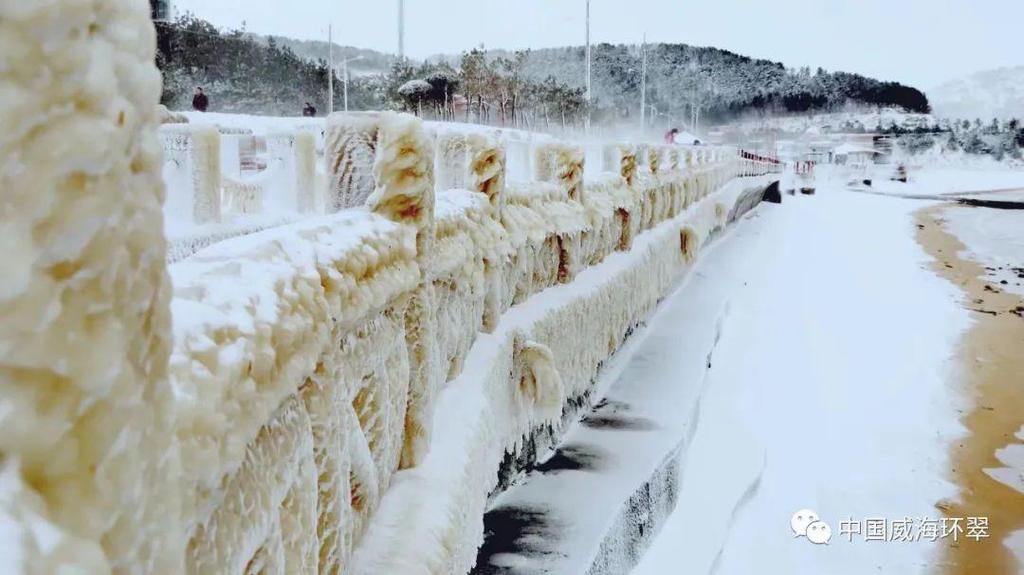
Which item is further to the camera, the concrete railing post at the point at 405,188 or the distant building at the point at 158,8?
the concrete railing post at the point at 405,188

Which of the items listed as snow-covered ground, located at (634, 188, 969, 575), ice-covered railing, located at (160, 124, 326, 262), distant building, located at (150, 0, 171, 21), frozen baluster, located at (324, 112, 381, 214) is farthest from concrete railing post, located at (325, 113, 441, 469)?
ice-covered railing, located at (160, 124, 326, 262)

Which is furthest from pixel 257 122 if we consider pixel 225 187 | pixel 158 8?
pixel 158 8

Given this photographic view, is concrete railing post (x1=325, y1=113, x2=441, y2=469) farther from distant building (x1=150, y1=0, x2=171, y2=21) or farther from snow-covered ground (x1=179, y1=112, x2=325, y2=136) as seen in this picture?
snow-covered ground (x1=179, y1=112, x2=325, y2=136)

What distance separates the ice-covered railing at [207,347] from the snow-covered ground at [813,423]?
7.80ft

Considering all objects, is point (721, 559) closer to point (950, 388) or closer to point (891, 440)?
point (891, 440)

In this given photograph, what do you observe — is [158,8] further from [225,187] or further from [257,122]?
[257,122]

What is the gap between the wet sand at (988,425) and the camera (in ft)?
23.6

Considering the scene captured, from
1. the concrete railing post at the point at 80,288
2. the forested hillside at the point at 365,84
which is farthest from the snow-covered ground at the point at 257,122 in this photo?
the concrete railing post at the point at 80,288

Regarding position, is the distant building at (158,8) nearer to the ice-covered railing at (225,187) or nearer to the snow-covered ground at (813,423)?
the ice-covered railing at (225,187)

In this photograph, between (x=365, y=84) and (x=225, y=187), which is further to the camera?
(x=365, y=84)

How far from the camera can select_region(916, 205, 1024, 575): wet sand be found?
7.20m

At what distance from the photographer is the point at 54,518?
94cm

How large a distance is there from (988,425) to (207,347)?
10431 mm

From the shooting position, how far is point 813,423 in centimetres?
941
